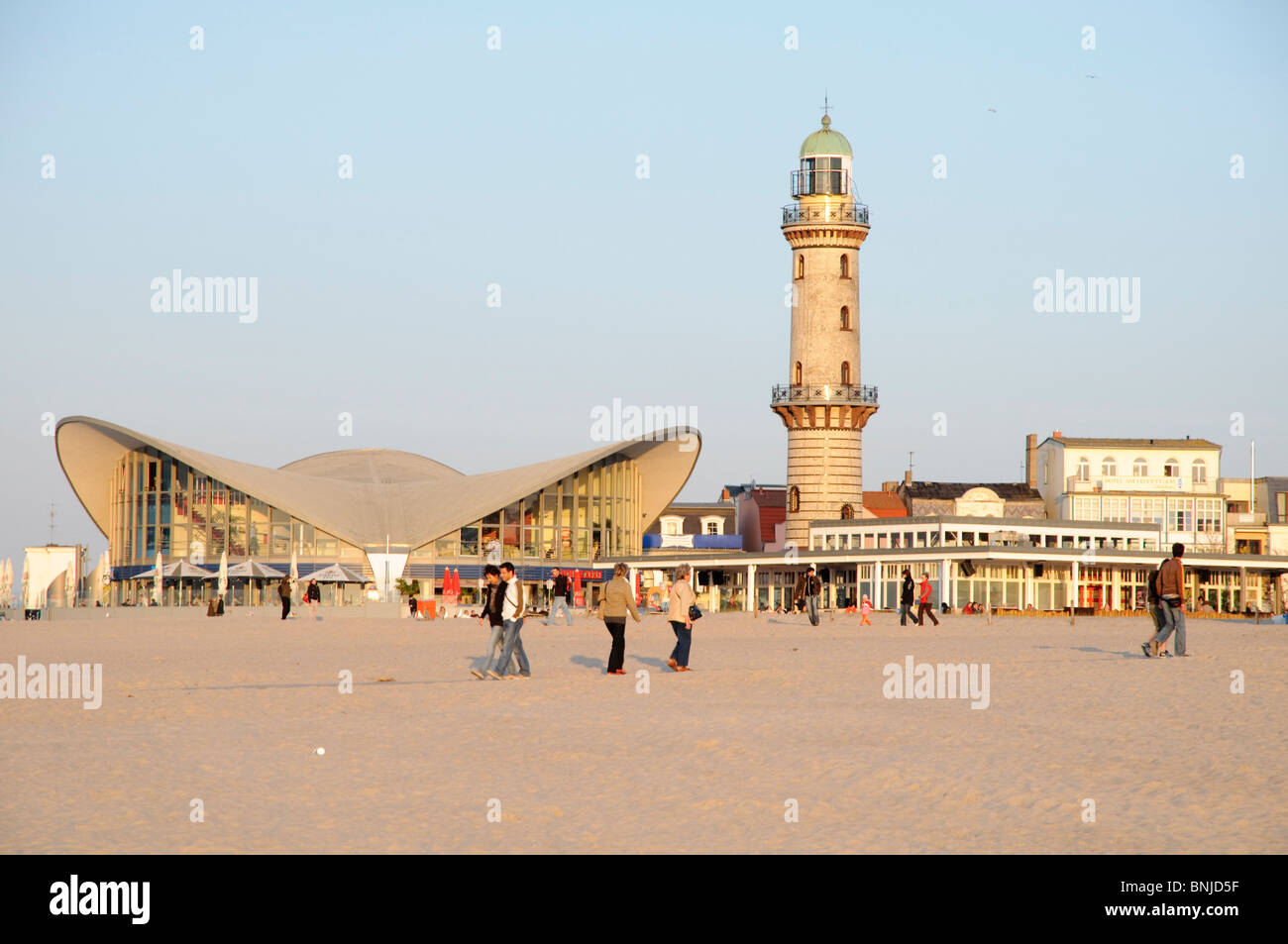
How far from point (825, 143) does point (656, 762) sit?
6485 cm

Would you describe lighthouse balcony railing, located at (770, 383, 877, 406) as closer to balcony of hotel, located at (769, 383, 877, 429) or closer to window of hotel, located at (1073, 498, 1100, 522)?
balcony of hotel, located at (769, 383, 877, 429)

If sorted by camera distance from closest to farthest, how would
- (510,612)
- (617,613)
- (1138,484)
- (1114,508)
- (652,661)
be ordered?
(510,612)
(617,613)
(652,661)
(1114,508)
(1138,484)

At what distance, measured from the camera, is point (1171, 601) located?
2327 centimetres

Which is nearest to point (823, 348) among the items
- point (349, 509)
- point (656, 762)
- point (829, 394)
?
point (829, 394)

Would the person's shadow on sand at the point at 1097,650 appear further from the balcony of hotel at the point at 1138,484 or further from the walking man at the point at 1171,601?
the balcony of hotel at the point at 1138,484

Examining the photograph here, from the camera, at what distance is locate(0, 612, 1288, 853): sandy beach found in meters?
9.92

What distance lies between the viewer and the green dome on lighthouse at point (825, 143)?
74.6m

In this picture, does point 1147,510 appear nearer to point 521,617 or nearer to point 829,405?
point 829,405

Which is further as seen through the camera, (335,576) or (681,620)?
(335,576)

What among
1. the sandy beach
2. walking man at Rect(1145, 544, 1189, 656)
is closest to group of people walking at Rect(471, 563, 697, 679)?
the sandy beach

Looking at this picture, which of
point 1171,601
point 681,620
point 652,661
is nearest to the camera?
point 681,620

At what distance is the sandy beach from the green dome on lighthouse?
5410 centimetres

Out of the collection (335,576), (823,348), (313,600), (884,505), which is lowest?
(313,600)
